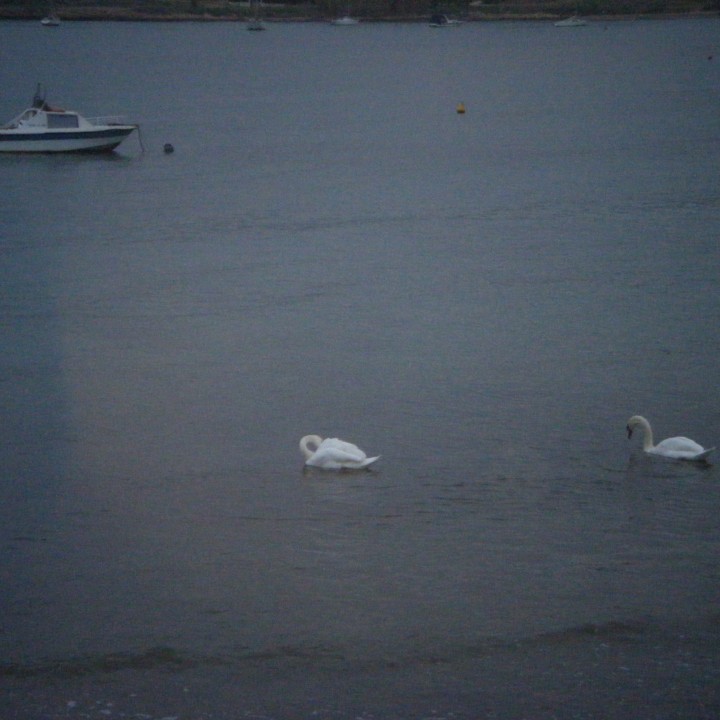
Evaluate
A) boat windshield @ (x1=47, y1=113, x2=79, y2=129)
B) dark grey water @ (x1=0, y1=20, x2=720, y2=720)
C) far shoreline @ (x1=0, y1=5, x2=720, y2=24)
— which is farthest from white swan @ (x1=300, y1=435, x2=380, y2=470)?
far shoreline @ (x1=0, y1=5, x2=720, y2=24)

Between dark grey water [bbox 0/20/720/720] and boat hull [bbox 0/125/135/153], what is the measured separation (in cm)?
372

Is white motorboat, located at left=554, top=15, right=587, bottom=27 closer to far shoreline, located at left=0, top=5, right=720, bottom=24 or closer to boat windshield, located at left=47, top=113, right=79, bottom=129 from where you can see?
far shoreline, located at left=0, top=5, right=720, bottom=24

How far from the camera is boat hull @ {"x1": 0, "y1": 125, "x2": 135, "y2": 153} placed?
102 feet

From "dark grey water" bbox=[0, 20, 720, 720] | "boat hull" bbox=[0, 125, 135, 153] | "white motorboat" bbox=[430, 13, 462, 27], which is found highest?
"white motorboat" bbox=[430, 13, 462, 27]

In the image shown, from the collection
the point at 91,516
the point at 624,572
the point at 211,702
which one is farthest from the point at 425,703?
the point at 91,516

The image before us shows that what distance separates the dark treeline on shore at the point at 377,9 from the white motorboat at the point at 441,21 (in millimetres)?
1191

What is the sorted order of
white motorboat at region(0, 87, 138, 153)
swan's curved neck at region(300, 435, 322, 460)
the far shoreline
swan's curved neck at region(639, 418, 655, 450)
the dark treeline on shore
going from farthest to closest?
the far shoreline
the dark treeline on shore
white motorboat at region(0, 87, 138, 153)
swan's curved neck at region(639, 418, 655, 450)
swan's curved neck at region(300, 435, 322, 460)

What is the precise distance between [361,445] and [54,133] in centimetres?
2249

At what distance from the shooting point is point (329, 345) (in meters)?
13.9

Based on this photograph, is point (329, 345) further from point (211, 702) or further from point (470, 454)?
point (211, 702)

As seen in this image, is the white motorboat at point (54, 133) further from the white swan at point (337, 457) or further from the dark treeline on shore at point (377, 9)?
the dark treeline on shore at point (377, 9)

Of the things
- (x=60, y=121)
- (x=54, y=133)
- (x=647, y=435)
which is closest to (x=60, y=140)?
(x=54, y=133)

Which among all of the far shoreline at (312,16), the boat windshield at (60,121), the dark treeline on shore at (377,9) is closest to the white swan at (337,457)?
the boat windshield at (60,121)

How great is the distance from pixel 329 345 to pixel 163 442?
3428 millimetres
